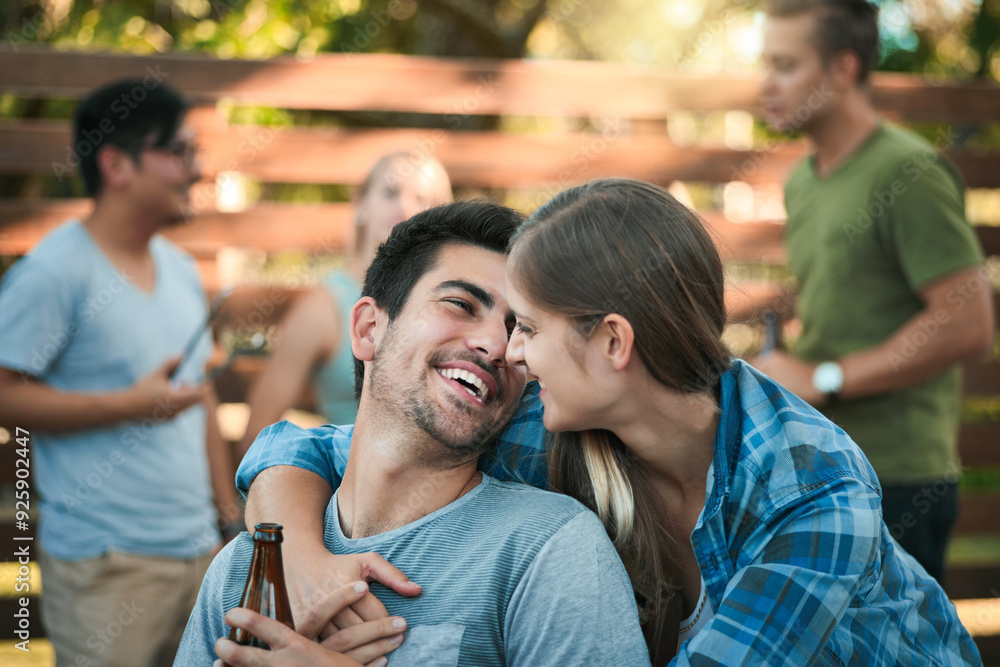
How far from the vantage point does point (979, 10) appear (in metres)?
5.38

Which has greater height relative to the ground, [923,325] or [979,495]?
[923,325]

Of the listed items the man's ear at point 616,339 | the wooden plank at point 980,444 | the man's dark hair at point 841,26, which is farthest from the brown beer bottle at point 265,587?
the wooden plank at point 980,444

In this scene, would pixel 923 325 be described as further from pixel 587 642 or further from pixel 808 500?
pixel 587 642

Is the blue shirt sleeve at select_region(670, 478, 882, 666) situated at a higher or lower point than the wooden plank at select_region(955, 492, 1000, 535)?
higher

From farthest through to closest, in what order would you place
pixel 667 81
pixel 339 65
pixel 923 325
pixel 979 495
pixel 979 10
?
pixel 979 10 → pixel 979 495 → pixel 667 81 → pixel 339 65 → pixel 923 325

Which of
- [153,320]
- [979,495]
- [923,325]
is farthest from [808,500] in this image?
[979,495]

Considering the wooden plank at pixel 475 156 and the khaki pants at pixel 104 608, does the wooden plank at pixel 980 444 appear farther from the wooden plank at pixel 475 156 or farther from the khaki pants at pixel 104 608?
the khaki pants at pixel 104 608

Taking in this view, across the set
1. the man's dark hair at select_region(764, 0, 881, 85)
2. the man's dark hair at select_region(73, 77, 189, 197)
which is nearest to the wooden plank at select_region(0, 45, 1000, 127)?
the man's dark hair at select_region(73, 77, 189, 197)

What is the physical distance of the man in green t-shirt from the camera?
2.73 m

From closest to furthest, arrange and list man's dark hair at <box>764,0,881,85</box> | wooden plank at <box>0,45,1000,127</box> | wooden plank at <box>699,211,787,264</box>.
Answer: man's dark hair at <box>764,0,881,85</box> < wooden plank at <box>0,45,1000,127</box> < wooden plank at <box>699,211,787,264</box>

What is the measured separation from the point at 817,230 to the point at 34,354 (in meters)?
2.54

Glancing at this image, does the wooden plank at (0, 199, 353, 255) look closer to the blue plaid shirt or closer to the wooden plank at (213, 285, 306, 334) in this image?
the wooden plank at (213, 285, 306, 334)

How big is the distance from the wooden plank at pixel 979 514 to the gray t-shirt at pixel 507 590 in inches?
125

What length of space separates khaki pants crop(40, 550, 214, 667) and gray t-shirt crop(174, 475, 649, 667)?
120 centimetres
